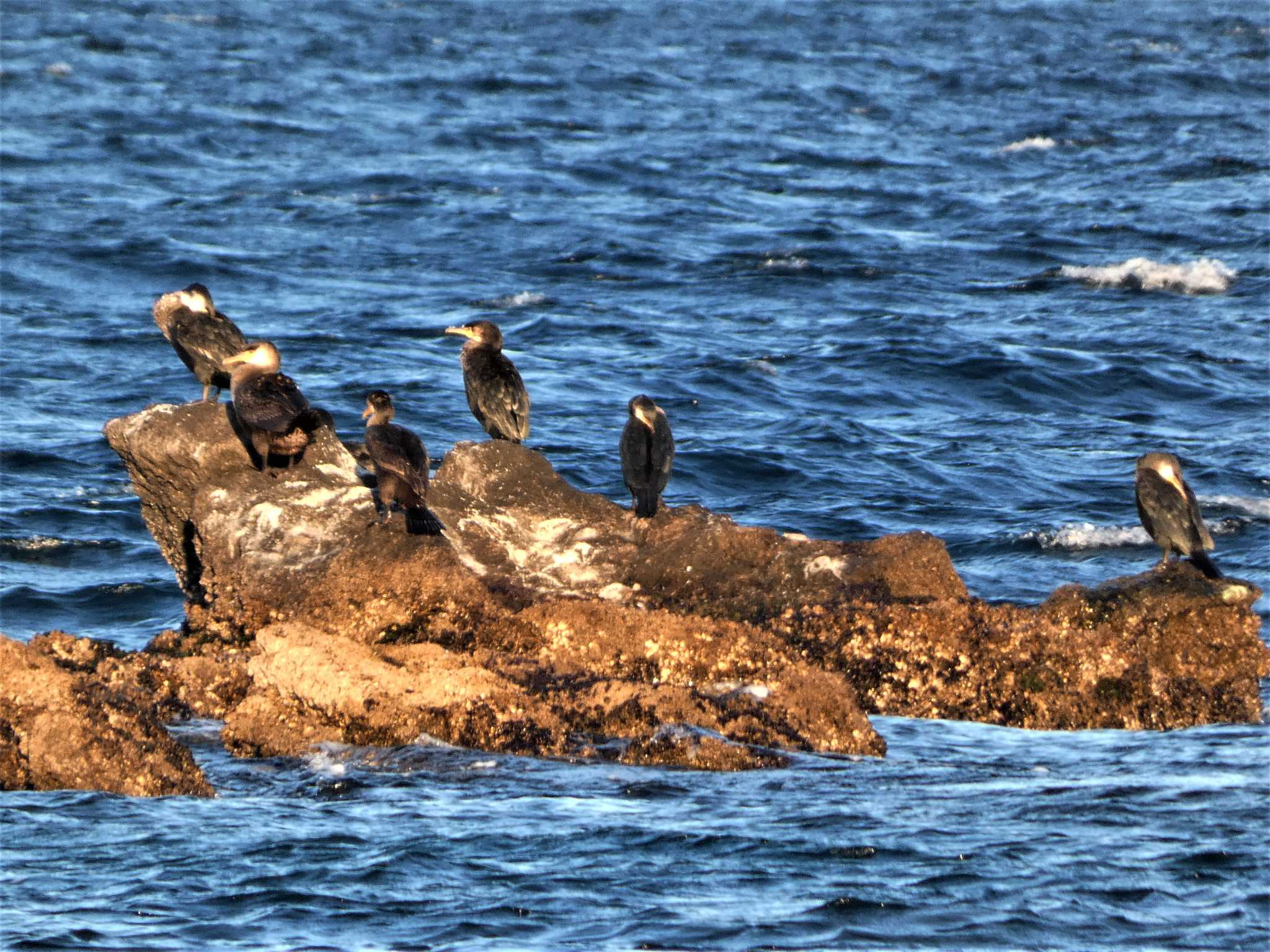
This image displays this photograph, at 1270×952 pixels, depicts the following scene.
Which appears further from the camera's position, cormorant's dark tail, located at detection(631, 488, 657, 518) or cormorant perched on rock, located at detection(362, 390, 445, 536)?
cormorant's dark tail, located at detection(631, 488, 657, 518)

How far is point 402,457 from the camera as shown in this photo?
10.1 metres

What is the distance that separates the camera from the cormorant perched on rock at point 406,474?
10.1 m

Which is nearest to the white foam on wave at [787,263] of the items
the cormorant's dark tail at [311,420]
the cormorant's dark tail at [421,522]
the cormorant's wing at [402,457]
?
the cormorant's dark tail at [311,420]

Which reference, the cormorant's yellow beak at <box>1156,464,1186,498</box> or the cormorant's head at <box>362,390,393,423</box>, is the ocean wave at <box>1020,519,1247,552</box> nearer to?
the cormorant's yellow beak at <box>1156,464,1186,498</box>

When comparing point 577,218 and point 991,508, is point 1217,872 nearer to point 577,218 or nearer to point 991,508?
point 991,508

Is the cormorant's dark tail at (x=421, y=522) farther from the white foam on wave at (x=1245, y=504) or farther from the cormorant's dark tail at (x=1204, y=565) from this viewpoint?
the white foam on wave at (x=1245, y=504)

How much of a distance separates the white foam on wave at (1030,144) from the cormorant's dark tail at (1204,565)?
70.5 feet

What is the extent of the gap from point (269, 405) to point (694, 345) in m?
11.7

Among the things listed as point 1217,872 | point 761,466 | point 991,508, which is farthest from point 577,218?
point 1217,872

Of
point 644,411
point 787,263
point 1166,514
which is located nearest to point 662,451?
point 644,411

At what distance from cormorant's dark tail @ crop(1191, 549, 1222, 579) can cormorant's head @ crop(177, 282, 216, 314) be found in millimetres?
6354

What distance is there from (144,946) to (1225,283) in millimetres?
19026

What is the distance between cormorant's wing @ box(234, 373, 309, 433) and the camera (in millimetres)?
10352

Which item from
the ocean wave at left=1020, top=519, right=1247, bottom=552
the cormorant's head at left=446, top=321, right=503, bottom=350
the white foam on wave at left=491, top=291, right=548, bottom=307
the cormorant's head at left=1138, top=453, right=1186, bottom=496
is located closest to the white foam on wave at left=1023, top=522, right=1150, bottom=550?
the ocean wave at left=1020, top=519, right=1247, bottom=552
